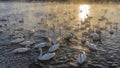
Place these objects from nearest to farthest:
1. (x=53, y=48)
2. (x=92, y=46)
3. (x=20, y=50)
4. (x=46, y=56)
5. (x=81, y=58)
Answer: (x=81, y=58), (x=46, y=56), (x=20, y=50), (x=53, y=48), (x=92, y=46)

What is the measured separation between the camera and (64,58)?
75.1 feet

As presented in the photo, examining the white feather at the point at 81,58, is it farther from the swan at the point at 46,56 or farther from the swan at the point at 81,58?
the swan at the point at 46,56

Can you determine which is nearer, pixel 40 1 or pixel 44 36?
pixel 44 36

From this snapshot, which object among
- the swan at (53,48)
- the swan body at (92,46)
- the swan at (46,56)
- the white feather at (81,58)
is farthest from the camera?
the swan body at (92,46)

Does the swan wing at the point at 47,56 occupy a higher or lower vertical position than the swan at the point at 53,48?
lower

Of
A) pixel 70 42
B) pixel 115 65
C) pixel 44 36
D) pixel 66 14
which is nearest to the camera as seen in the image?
pixel 115 65

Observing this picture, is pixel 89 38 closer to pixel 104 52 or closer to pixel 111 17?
pixel 104 52

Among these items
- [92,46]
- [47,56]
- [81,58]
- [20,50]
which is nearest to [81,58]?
[81,58]

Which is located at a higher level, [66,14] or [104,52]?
[66,14]

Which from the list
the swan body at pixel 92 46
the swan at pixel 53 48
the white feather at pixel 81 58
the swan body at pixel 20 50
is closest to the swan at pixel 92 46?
the swan body at pixel 92 46

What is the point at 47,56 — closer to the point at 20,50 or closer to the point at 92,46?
the point at 20,50

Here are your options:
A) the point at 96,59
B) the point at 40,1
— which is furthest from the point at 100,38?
the point at 40,1

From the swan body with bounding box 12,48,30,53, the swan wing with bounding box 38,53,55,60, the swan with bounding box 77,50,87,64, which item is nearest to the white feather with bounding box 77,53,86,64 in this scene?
the swan with bounding box 77,50,87,64

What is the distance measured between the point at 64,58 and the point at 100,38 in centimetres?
798
